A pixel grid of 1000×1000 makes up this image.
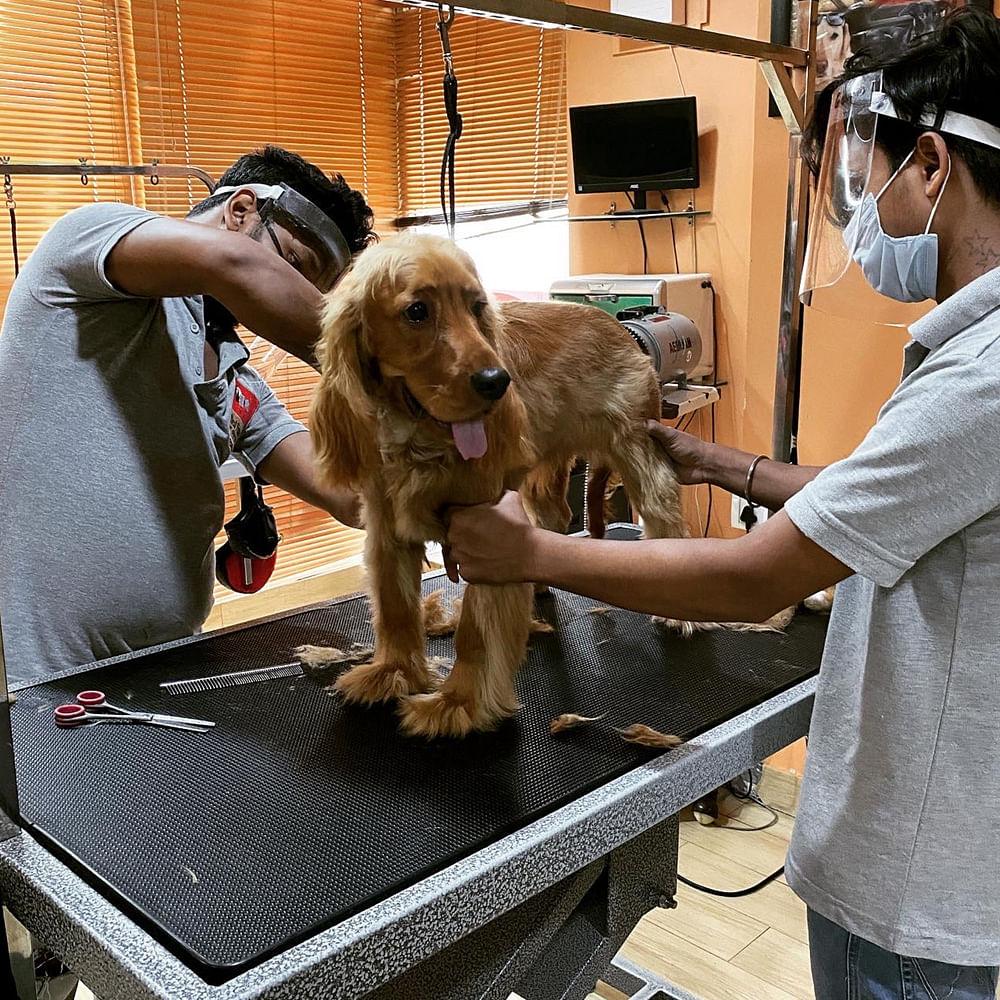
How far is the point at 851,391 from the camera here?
2.79 meters

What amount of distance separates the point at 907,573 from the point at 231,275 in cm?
88

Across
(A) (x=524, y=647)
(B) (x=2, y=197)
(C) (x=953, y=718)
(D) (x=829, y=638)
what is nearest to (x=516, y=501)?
(A) (x=524, y=647)

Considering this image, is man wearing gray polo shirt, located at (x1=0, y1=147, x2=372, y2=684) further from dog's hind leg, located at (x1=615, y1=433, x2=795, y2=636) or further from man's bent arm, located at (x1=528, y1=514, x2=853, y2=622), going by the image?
dog's hind leg, located at (x1=615, y1=433, x2=795, y2=636)

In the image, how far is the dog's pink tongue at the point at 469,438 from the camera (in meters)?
1.21

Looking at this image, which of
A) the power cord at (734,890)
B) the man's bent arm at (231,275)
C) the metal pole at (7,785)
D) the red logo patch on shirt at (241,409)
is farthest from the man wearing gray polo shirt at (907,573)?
the power cord at (734,890)

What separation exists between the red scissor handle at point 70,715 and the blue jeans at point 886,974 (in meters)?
0.94

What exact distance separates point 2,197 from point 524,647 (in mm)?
3219

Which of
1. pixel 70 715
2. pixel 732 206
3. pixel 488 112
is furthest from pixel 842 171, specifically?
pixel 488 112

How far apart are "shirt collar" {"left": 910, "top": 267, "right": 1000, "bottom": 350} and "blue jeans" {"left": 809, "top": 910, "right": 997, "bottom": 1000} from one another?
644mm

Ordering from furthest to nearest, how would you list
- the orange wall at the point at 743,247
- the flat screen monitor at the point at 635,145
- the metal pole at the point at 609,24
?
1. the flat screen monitor at the point at 635,145
2. the orange wall at the point at 743,247
3. the metal pole at the point at 609,24

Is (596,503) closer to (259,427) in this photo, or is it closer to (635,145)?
(259,427)

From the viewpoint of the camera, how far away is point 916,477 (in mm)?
908

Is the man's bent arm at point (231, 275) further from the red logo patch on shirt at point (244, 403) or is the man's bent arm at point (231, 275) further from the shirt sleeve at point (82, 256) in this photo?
the red logo patch on shirt at point (244, 403)

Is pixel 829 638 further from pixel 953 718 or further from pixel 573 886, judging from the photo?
pixel 573 886
